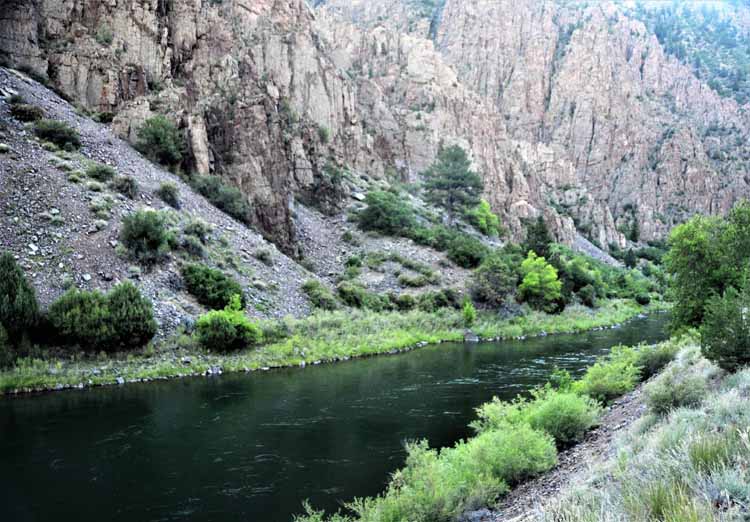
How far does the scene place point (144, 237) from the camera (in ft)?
116

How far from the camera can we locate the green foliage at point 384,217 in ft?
197

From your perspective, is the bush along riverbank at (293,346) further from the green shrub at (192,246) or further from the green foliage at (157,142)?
the green foliage at (157,142)

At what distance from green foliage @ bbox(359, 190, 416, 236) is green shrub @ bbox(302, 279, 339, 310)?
17016 millimetres

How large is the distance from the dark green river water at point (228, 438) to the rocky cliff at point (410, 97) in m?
26.1

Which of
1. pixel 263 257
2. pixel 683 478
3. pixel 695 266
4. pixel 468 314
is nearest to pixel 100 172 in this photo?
pixel 263 257

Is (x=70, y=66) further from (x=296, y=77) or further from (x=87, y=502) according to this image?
(x=87, y=502)

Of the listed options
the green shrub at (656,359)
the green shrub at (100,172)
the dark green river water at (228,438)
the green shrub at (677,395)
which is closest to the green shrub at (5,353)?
the dark green river water at (228,438)

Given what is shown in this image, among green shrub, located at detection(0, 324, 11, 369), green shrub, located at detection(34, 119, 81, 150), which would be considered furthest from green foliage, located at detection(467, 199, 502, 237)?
green shrub, located at detection(0, 324, 11, 369)

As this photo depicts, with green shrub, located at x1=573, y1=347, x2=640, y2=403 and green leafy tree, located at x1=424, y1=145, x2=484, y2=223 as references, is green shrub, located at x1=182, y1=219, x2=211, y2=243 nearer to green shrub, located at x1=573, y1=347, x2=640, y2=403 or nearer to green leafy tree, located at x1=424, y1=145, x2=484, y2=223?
green shrub, located at x1=573, y1=347, x2=640, y2=403

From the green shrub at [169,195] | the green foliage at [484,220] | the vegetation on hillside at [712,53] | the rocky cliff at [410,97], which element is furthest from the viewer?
the vegetation on hillside at [712,53]

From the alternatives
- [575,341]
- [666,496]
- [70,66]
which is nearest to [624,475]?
[666,496]

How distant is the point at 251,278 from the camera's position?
133 feet

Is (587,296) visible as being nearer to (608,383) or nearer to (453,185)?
(453,185)

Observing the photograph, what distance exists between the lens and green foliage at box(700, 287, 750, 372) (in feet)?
46.0
